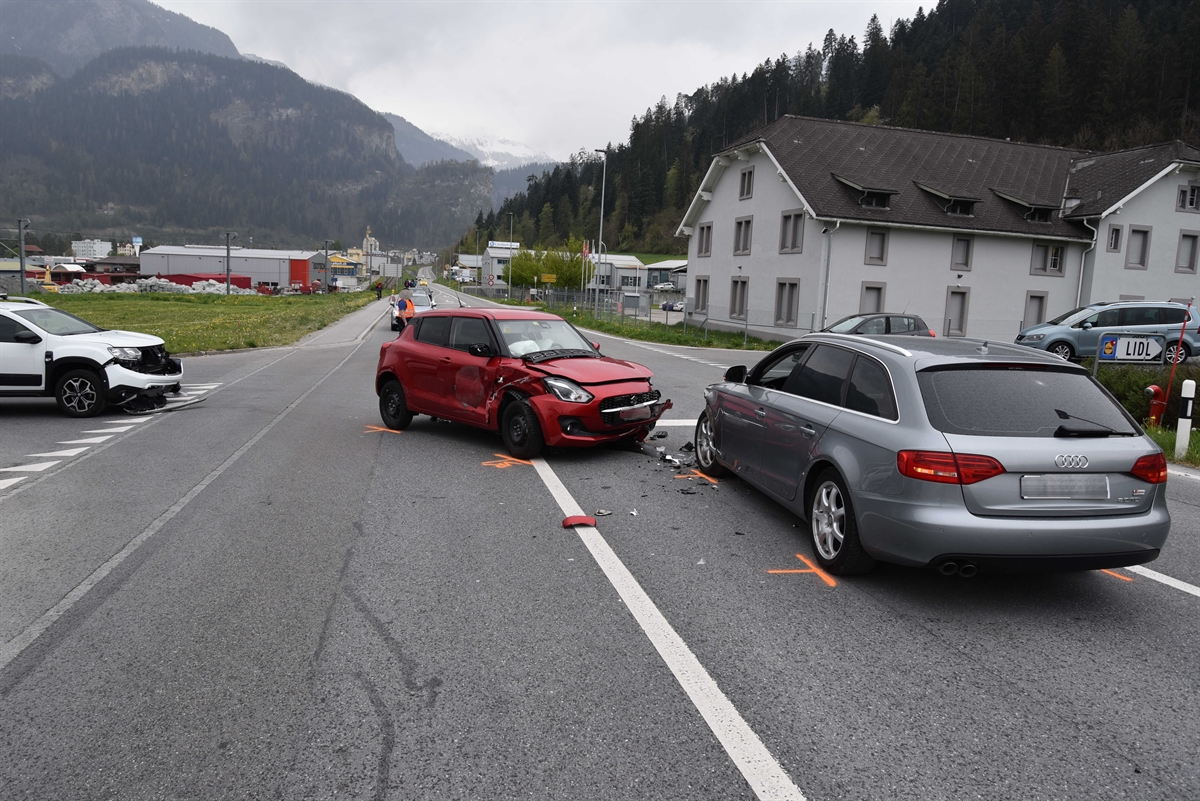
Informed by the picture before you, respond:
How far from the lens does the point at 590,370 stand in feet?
29.2

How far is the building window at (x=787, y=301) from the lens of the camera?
3466 cm

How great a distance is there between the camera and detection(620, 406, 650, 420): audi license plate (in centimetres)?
877

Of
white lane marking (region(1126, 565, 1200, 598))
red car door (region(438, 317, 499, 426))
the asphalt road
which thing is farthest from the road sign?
red car door (region(438, 317, 499, 426))

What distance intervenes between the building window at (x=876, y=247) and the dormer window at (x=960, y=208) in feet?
12.4

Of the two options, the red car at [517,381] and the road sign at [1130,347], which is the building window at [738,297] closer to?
the road sign at [1130,347]

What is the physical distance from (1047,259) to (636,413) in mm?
33990

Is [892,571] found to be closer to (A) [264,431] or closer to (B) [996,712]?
(B) [996,712]

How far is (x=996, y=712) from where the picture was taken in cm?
358

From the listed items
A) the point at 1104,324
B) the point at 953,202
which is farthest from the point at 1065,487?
the point at 953,202

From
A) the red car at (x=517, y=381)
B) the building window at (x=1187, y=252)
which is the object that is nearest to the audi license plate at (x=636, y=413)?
the red car at (x=517, y=381)

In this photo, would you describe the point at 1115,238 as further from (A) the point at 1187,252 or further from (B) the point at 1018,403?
(B) the point at 1018,403

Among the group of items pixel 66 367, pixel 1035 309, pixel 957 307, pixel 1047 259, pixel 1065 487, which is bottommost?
pixel 66 367

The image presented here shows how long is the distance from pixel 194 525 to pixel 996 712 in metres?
5.68

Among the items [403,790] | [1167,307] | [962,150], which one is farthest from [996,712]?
[962,150]
